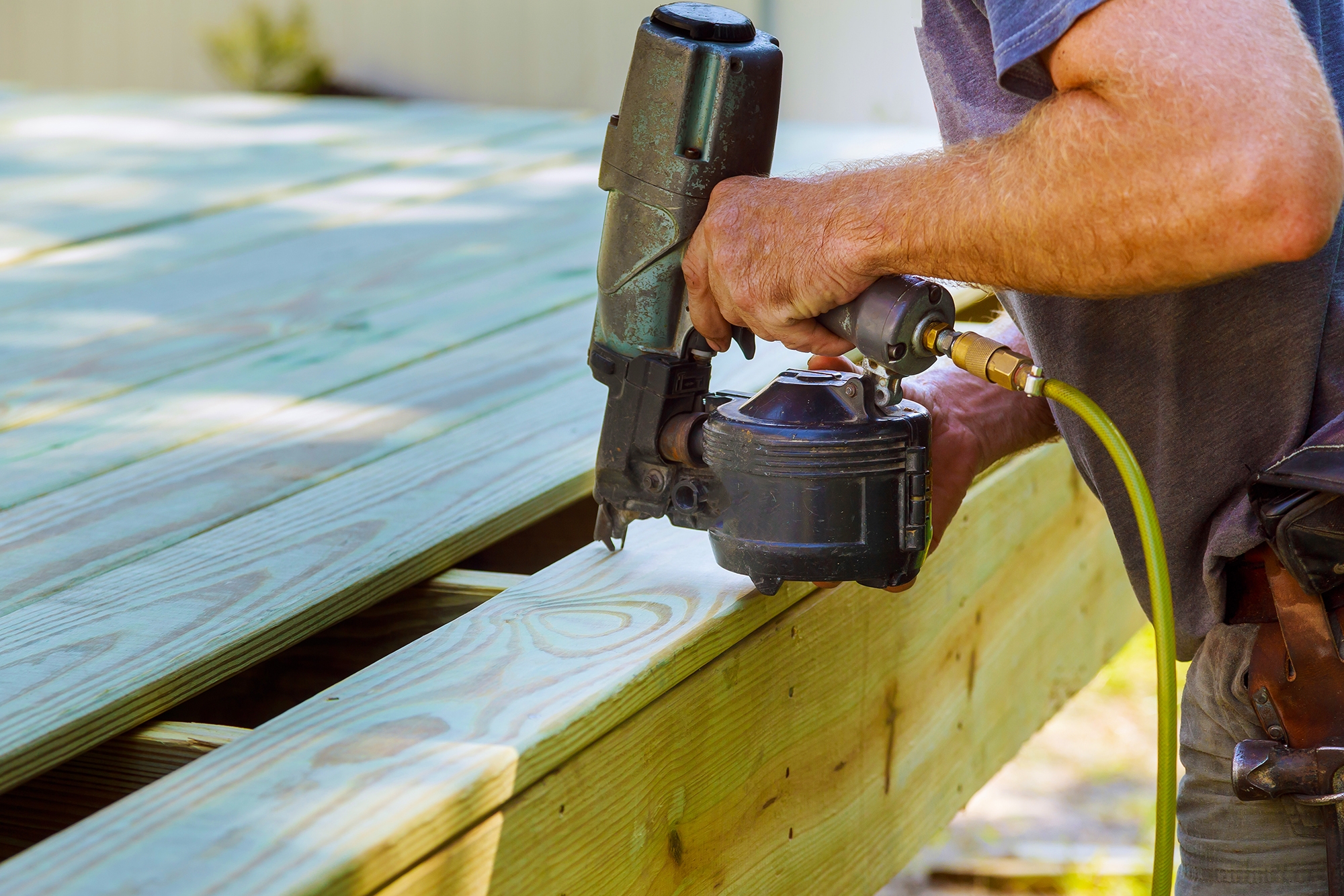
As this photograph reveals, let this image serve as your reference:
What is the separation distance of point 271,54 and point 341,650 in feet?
20.3

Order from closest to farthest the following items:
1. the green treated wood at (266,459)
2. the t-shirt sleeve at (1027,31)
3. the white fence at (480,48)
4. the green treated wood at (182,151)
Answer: the t-shirt sleeve at (1027,31), the green treated wood at (266,459), the green treated wood at (182,151), the white fence at (480,48)

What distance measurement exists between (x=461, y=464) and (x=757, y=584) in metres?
0.57

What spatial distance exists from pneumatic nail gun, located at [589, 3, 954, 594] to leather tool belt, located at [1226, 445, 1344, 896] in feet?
0.99

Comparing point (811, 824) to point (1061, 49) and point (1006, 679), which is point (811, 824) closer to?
point (1006, 679)

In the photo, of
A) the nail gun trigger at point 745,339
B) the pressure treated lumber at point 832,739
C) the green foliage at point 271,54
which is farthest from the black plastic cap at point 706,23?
the green foliage at point 271,54

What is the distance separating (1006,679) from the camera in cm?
205

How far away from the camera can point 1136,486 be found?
1110 mm

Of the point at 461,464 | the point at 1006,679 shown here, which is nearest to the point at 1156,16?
the point at 461,464

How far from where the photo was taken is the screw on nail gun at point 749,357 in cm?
117

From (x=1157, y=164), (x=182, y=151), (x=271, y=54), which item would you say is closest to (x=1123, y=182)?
(x=1157, y=164)

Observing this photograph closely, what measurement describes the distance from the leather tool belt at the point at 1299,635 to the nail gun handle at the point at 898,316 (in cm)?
32

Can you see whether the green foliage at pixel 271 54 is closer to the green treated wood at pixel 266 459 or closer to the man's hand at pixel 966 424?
the green treated wood at pixel 266 459

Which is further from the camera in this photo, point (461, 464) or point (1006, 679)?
point (1006, 679)

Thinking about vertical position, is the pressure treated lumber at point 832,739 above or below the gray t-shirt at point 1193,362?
below
